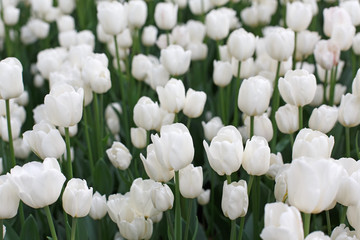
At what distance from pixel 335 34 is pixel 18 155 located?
106cm

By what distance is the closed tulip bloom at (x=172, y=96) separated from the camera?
1.51 meters

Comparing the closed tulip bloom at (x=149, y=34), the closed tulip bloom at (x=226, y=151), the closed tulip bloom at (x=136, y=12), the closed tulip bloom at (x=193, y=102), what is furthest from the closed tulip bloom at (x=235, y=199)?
the closed tulip bloom at (x=149, y=34)

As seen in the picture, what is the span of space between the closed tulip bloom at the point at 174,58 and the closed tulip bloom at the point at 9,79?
22.2 inches

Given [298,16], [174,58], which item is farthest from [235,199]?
[298,16]

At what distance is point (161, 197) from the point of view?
3.84 ft

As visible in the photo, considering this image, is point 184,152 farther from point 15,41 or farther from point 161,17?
point 15,41

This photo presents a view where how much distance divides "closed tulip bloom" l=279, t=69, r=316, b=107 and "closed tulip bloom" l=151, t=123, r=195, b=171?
38 centimetres

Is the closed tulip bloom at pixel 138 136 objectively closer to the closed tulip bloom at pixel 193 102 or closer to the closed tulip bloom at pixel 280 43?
the closed tulip bloom at pixel 193 102

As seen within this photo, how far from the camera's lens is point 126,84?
7.48ft

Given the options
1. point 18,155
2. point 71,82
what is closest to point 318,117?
point 71,82

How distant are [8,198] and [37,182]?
10 cm

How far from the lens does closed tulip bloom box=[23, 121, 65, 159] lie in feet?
4.28

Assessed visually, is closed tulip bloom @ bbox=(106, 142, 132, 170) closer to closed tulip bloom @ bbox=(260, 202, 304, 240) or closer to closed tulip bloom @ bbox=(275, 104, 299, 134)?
closed tulip bloom @ bbox=(275, 104, 299, 134)

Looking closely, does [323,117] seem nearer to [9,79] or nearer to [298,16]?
[298,16]
